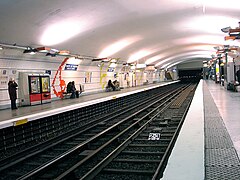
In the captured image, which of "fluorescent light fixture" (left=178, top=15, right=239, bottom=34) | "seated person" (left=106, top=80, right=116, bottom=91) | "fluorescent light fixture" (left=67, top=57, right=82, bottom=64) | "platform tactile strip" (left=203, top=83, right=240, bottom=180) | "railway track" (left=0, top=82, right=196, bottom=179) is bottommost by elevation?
"railway track" (left=0, top=82, right=196, bottom=179)

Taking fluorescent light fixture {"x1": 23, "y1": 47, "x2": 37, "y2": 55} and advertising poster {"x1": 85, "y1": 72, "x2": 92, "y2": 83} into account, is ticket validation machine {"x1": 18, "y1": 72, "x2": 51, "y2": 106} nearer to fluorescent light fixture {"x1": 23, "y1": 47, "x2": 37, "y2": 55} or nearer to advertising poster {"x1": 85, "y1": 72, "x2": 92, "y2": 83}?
fluorescent light fixture {"x1": 23, "y1": 47, "x2": 37, "y2": 55}

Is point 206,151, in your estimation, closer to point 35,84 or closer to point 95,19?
point 95,19

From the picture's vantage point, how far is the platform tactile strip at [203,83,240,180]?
11.5ft

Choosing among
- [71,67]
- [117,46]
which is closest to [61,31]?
[71,67]

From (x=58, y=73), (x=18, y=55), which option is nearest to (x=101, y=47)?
(x=58, y=73)

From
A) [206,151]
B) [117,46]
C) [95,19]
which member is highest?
[95,19]

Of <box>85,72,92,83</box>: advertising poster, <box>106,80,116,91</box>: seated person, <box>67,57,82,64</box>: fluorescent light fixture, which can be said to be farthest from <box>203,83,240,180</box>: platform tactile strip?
<box>106,80,116,91</box>: seated person

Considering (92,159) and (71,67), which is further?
(71,67)

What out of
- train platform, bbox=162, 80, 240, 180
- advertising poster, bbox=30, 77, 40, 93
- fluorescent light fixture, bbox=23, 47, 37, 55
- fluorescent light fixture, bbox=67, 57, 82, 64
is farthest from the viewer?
fluorescent light fixture, bbox=67, 57, 82, 64

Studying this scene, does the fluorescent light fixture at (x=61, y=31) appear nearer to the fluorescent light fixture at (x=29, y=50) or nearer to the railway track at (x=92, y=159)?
the fluorescent light fixture at (x=29, y=50)

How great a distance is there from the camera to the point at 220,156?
443cm

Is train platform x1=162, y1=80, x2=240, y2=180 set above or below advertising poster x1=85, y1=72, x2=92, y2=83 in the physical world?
below

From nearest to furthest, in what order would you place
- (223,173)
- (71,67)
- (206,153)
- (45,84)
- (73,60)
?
(223,173), (206,153), (45,84), (73,60), (71,67)

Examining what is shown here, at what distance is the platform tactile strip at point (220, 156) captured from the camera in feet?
11.5
